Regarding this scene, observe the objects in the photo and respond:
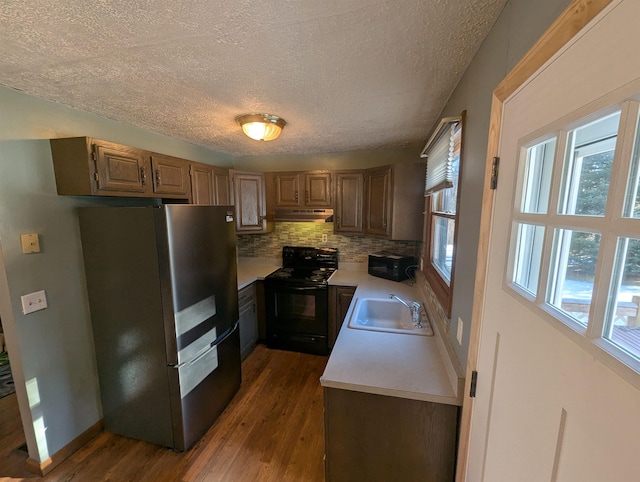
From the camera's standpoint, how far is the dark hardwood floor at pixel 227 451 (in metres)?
1.59

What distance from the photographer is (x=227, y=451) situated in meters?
1.75

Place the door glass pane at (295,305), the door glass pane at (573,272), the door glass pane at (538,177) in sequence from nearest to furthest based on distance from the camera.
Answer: the door glass pane at (573,272) → the door glass pane at (538,177) → the door glass pane at (295,305)

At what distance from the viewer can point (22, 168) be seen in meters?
1.47

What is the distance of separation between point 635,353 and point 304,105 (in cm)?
174

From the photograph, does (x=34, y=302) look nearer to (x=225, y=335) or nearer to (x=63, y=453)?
(x=63, y=453)

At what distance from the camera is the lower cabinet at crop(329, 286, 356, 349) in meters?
2.68

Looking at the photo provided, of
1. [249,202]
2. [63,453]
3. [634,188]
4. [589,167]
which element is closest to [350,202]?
[249,202]

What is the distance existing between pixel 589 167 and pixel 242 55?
1.25 metres

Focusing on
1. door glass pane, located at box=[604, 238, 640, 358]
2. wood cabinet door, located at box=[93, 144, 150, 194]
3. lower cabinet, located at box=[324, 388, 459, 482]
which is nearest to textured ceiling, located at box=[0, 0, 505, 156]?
wood cabinet door, located at box=[93, 144, 150, 194]

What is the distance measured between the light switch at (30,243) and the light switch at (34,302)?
0.26 metres

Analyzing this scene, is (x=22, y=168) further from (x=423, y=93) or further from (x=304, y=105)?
(x=423, y=93)

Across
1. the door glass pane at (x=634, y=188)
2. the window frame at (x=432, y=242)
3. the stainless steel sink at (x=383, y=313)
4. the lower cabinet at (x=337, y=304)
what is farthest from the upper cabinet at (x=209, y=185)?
the door glass pane at (x=634, y=188)

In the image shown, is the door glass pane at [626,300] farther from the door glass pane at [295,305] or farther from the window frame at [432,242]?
the door glass pane at [295,305]

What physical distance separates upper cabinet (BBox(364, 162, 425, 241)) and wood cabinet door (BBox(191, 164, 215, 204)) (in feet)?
5.48
